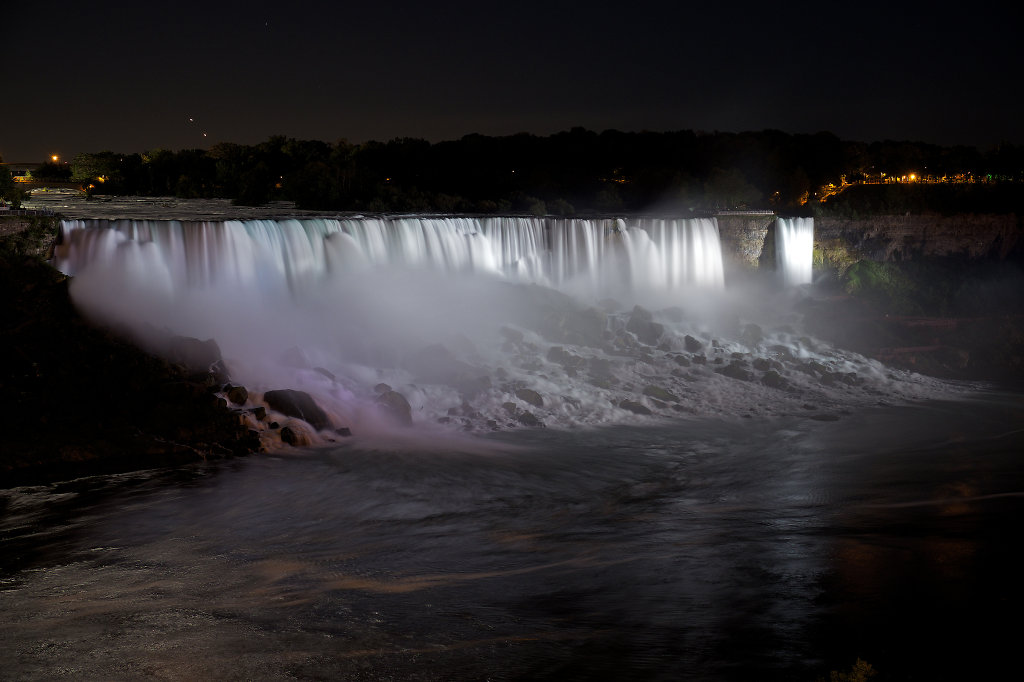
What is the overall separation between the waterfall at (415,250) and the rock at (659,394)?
9992 mm

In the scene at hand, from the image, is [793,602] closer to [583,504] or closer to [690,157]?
[583,504]

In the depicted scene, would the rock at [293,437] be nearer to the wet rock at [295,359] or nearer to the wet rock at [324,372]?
the wet rock at [324,372]

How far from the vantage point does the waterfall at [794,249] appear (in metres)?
42.1

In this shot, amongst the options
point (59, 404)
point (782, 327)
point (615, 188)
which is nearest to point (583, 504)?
point (59, 404)

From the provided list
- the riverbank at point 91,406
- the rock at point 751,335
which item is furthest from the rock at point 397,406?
the rock at point 751,335

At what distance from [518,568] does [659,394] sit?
42.7 ft

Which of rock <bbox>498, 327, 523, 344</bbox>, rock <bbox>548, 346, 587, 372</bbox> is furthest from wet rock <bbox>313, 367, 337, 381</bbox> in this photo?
rock <bbox>498, 327, 523, 344</bbox>

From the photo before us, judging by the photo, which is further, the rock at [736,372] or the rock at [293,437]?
→ the rock at [736,372]

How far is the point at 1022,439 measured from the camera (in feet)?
67.3

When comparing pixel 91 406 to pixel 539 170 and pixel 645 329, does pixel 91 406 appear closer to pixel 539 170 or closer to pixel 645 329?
pixel 645 329

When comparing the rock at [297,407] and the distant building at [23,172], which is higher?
the distant building at [23,172]

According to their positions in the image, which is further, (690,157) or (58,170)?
(690,157)

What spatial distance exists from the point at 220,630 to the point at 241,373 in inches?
469

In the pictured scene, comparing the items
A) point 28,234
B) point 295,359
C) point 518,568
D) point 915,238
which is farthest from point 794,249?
point 518,568
